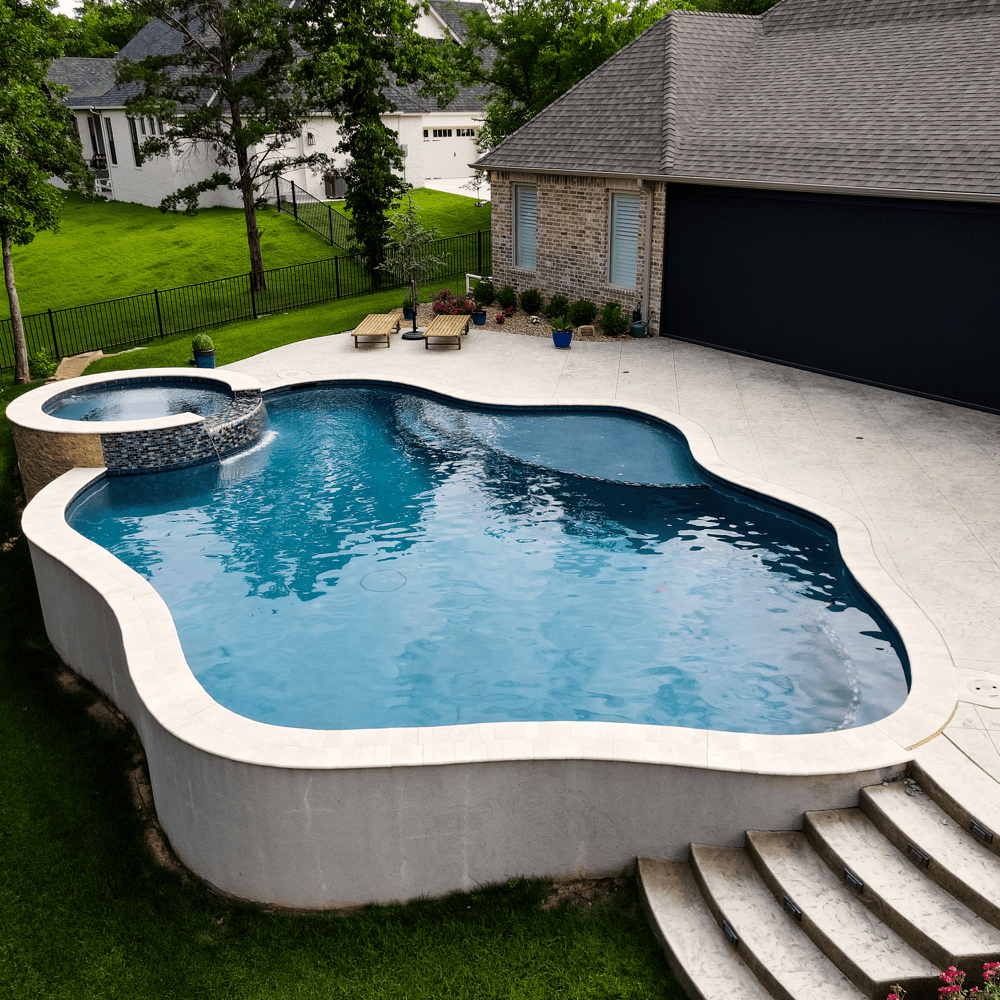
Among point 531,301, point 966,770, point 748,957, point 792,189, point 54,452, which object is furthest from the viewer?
point 531,301

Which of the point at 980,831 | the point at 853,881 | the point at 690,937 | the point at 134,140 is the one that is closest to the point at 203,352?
the point at 690,937

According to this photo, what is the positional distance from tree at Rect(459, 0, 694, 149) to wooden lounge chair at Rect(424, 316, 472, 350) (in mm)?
12546

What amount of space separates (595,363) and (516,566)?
26.9ft

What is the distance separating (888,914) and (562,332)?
48.0ft

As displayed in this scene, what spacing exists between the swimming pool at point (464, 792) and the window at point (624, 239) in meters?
14.4

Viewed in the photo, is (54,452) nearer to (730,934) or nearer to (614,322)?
(730,934)

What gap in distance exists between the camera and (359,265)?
28.1 meters

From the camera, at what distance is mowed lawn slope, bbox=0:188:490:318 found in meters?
27.8

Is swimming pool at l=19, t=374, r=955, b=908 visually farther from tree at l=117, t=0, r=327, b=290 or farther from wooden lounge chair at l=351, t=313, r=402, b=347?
tree at l=117, t=0, r=327, b=290

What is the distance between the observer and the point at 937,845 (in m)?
6.55

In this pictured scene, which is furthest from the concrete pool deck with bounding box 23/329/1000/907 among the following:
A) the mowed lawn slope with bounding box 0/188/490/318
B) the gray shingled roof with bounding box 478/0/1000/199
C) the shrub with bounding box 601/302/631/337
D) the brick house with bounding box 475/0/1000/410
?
the mowed lawn slope with bounding box 0/188/490/318

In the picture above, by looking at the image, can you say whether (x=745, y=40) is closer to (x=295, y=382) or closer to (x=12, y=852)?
(x=295, y=382)

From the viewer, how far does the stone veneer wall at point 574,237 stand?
19.8 m

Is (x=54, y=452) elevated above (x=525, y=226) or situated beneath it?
situated beneath
